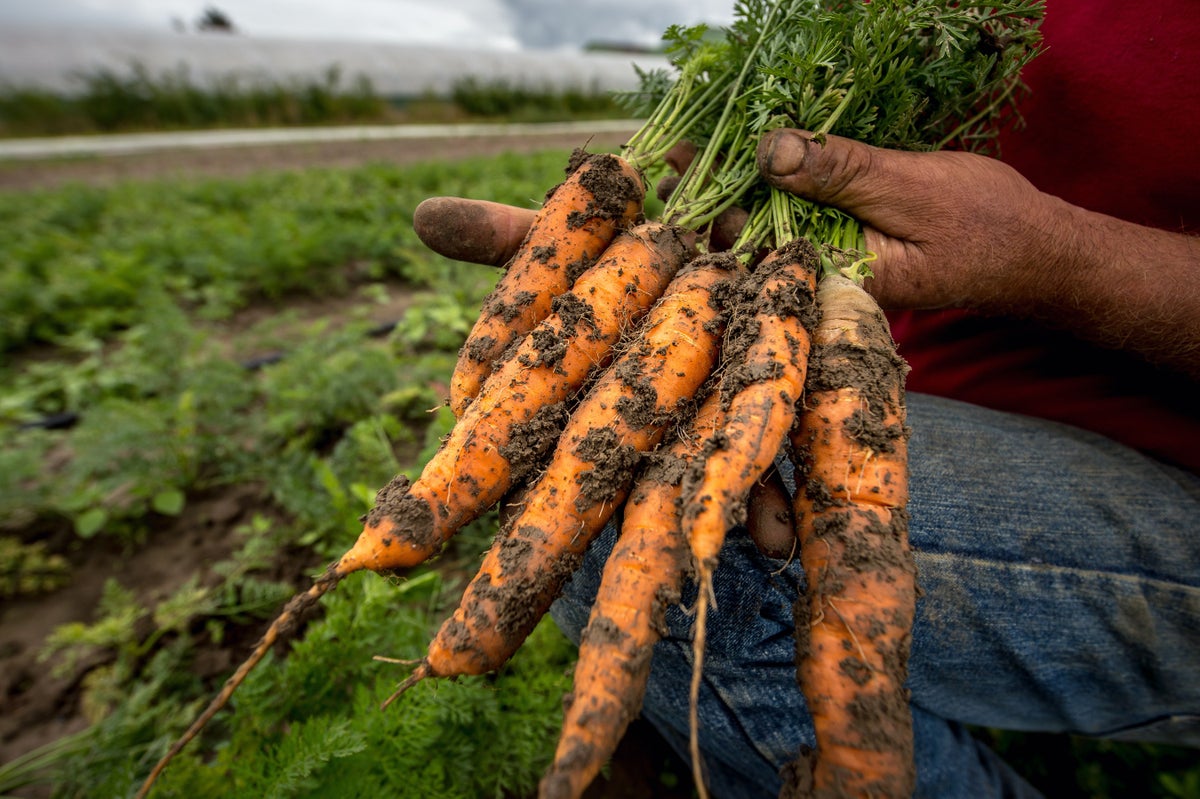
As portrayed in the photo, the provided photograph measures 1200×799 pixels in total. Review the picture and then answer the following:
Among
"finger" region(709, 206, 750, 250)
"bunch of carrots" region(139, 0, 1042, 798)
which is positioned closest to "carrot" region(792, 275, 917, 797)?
"bunch of carrots" region(139, 0, 1042, 798)

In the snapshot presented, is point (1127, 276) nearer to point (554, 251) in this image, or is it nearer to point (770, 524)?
point (770, 524)

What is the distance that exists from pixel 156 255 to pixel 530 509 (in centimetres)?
504

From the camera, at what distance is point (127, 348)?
11.3 feet

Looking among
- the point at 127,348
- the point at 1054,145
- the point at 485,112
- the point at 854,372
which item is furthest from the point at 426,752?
the point at 485,112

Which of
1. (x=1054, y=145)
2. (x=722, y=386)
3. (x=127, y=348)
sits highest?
(x=1054, y=145)

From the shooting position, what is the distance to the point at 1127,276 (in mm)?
1470

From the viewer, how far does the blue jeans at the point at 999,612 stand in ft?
4.67

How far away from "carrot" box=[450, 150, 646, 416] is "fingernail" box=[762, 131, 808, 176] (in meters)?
0.42

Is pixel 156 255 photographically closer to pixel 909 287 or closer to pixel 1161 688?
pixel 909 287

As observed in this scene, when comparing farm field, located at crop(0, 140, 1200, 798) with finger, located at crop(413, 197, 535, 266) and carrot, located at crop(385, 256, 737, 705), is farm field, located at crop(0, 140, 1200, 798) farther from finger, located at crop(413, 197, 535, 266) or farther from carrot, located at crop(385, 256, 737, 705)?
finger, located at crop(413, 197, 535, 266)

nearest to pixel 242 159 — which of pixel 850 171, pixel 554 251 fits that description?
pixel 554 251

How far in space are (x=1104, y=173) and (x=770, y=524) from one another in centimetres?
148

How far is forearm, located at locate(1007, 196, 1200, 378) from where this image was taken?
145 cm

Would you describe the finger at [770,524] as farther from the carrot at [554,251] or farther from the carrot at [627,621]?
the carrot at [554,251]
